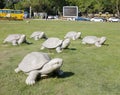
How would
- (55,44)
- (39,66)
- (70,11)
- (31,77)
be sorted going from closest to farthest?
1. (31,77)
2. (39,66)
3. (55,44)
4. (70,11)

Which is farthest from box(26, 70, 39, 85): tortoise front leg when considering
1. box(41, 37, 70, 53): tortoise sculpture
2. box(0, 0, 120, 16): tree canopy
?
box(0, 0, 120, 16): tree canopy

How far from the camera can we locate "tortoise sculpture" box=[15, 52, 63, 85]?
23.4 feet

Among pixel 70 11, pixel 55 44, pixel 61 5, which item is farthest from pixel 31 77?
pixel 61 5

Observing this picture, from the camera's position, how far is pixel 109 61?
Answer: 1013 centimetres

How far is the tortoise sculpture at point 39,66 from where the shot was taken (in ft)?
23.4

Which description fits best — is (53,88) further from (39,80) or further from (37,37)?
(37,37)

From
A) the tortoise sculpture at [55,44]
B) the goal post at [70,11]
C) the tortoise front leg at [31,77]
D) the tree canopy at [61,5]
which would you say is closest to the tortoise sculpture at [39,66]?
the tortoise front leg at [31,77]

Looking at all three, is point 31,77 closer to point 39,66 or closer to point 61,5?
point 39,66

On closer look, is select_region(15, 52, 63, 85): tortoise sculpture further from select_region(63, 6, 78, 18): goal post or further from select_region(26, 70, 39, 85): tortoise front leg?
select_region(63, 6, 78, 18): goal post

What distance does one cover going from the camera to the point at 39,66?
23.9ft

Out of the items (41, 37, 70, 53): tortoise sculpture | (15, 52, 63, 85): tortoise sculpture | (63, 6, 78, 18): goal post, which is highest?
(15, 52, 63, 85): tortoise sculpture

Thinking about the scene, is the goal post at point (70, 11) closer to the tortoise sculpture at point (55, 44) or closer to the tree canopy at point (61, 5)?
the tree canopy at point (61, 5)

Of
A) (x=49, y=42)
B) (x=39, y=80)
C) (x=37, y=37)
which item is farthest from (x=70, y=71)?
(x=37, y=37)

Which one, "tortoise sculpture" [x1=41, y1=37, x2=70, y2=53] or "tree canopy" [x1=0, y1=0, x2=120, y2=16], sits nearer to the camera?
"tortoise sculpture" [x1=41, y1=37, x2=70, y2=53]
